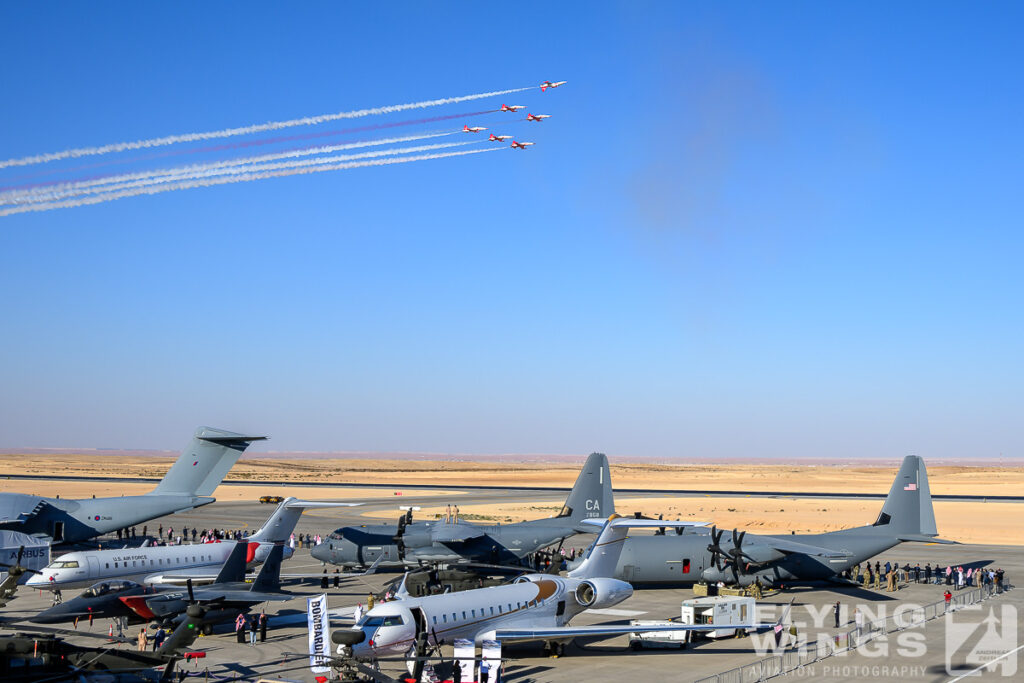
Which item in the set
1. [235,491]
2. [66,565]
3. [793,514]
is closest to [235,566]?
[66,565]

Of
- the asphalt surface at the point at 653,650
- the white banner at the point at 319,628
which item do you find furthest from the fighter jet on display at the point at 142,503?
the white banner at the point at 319,628

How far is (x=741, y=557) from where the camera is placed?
159 feet

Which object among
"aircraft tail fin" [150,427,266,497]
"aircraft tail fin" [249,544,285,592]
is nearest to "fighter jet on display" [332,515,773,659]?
"aircraft tail fin" [249,544,285,592]

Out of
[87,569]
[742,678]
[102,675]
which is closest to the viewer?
[102,675]

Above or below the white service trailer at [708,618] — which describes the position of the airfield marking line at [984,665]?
below

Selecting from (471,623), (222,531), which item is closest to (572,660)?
(471,623)

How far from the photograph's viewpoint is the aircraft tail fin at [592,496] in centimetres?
6003

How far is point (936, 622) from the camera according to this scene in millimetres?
40906

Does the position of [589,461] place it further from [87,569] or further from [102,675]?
[102,675]

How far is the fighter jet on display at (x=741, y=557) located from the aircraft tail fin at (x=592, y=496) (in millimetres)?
8465

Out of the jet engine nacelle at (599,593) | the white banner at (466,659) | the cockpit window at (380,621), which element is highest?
the cockpit window at (380,621)

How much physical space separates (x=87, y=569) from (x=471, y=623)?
70.4 ft

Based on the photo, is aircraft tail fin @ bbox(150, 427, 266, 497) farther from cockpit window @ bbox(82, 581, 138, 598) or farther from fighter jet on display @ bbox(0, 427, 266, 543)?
cockpit window @ bbox(82, 581, 138, 598)

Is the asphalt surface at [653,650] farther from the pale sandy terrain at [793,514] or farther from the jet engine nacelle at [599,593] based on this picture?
the pale sandy terrain at [793,514]
